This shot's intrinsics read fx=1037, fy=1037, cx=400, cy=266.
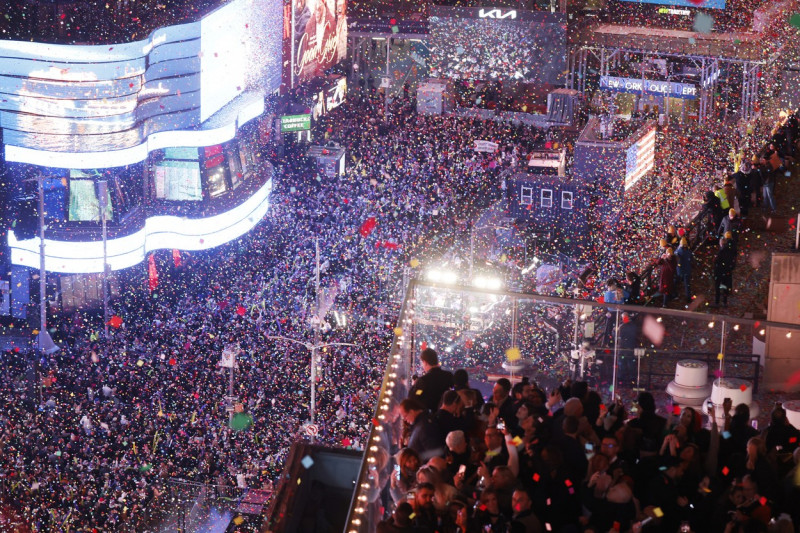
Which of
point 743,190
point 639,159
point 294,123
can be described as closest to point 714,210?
point 743,190

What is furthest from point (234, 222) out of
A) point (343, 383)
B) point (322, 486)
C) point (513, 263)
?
point (322, 486)

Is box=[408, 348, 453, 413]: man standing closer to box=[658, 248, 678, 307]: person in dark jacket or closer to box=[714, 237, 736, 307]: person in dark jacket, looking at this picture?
box=[658, 248, 678, 307]: person in dark jacket

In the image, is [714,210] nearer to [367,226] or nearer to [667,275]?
[667,275]

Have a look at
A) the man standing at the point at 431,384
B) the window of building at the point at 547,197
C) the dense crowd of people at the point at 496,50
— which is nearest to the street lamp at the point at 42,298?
the window of building at the point at 547,197

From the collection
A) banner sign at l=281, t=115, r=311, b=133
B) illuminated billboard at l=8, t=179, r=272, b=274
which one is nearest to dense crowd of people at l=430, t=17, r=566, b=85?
banner sign at l=281, t=115, r=311, b=133

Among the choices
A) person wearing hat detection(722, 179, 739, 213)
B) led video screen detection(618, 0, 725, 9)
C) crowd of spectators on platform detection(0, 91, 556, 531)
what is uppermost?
led video screen detection(618, 0, 725, 9)

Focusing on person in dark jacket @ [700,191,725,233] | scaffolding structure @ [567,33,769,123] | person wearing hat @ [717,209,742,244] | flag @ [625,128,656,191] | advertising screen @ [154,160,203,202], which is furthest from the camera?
scaffolding structure @ [567,33,769,123]
